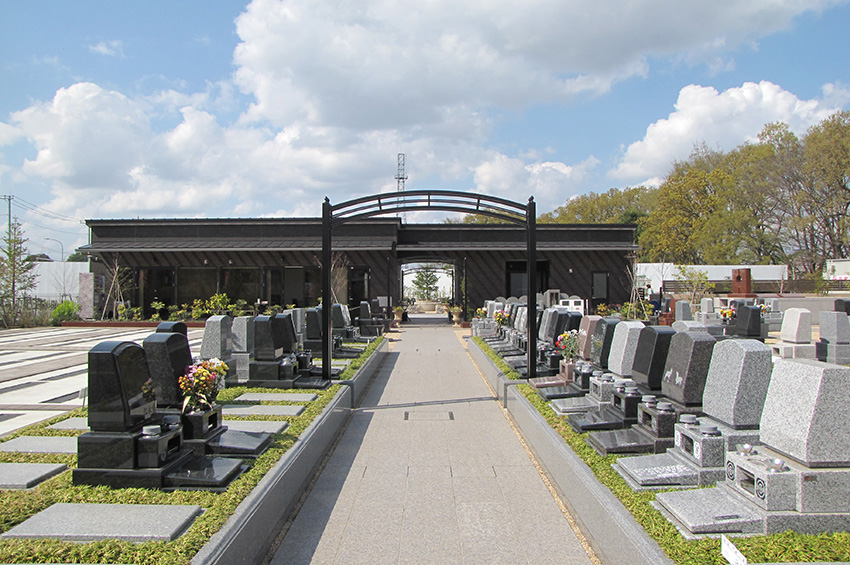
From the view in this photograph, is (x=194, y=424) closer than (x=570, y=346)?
Yes

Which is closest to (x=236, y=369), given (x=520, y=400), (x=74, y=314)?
(x=520, y=400)

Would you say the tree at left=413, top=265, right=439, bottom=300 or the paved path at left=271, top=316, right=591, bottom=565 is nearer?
the paved path at left=271, top=316, right=591, bottom=565

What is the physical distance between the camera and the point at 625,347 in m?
6.91

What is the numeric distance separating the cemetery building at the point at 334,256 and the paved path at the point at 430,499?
59.9ft

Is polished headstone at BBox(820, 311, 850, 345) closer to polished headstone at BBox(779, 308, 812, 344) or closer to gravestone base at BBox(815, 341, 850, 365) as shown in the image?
gravestone base at BBox(815, 341, 850, 365)

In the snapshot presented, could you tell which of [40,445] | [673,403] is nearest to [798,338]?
[673,403]

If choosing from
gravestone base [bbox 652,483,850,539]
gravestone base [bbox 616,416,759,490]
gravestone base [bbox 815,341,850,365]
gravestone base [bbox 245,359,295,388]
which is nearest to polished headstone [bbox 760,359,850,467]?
gravestone base [bbox 652,483,850,539]

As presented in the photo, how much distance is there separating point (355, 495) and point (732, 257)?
45276 millimetres

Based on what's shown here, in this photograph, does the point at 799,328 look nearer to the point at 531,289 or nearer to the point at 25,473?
the point at 531,289

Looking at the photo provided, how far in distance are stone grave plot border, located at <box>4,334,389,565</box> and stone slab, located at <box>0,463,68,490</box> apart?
72.6 inches

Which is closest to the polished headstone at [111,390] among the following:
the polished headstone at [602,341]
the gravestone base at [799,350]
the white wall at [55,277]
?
the polished headstone at [602,341]

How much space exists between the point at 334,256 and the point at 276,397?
18347 millimetres

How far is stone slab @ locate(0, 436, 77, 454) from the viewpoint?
18.1 ft

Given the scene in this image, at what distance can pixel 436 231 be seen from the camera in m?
28.0
